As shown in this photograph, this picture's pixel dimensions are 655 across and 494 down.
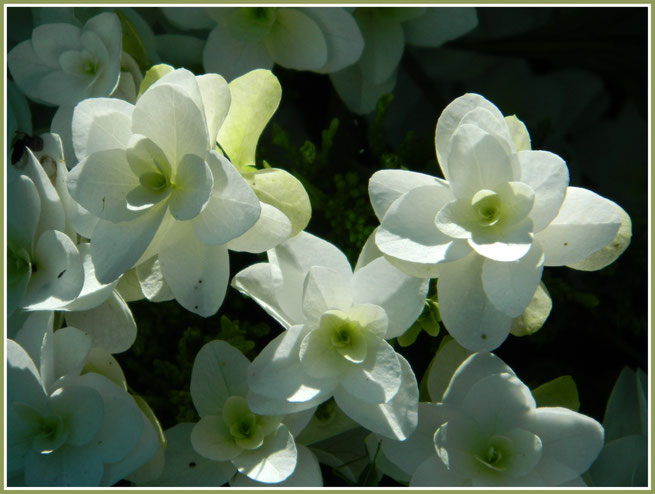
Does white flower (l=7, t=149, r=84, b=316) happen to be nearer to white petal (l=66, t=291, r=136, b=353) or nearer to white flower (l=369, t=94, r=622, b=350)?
white petal (l=66, t=291, r=136, b=353)

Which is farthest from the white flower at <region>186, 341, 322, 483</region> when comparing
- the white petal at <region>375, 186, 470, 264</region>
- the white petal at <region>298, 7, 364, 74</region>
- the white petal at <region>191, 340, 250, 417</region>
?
the white petal at <region>298, 7, 364, 74</region>

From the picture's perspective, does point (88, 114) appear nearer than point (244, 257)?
Yes

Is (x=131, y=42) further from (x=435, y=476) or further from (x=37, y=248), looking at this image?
(x=435, y=476)

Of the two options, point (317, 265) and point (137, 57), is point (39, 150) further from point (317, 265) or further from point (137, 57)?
point (317, 265)

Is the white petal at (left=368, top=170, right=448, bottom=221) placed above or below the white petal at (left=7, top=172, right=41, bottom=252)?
above

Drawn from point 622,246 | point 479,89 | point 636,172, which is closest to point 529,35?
point 479,89

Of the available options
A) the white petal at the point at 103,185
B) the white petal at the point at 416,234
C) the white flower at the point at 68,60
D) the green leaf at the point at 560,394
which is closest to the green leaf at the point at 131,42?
the white flower at the point at 68,60

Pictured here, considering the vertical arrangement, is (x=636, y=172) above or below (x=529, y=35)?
below
